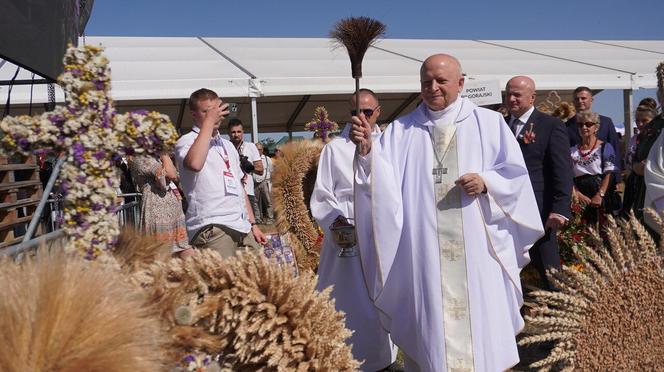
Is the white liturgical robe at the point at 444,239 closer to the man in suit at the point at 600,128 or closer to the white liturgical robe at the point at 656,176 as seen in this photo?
the white liturgical robe at the point at 656,176

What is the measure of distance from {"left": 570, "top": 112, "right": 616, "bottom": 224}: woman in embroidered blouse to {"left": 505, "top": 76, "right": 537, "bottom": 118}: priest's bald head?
1739 millimetres

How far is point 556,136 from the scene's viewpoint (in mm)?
4613

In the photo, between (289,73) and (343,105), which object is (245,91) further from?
(343,105)

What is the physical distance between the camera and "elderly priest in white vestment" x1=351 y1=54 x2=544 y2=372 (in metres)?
3.10

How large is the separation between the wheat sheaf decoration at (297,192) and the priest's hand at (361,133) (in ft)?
6.16

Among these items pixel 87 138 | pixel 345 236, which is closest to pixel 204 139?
pixel 345 236

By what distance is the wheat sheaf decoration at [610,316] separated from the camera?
5.37 feet

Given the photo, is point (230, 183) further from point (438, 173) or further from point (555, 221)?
point (555, 221)

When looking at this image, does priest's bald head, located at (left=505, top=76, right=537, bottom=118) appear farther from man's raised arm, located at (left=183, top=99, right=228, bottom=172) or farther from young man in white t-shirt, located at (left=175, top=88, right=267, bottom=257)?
man's raised arm, located at (left=183, top=99, right=228, bottom=172)

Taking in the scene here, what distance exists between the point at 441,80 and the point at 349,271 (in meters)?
1.50

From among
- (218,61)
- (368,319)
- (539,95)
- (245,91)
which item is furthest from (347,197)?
(539,95)

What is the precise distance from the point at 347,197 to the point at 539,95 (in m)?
12.0

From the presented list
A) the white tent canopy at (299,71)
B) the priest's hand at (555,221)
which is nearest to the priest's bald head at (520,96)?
the priest's hand at (555,221)

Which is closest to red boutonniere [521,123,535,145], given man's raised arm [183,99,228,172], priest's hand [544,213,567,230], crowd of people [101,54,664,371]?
priest's hand [544,213,567,230]
